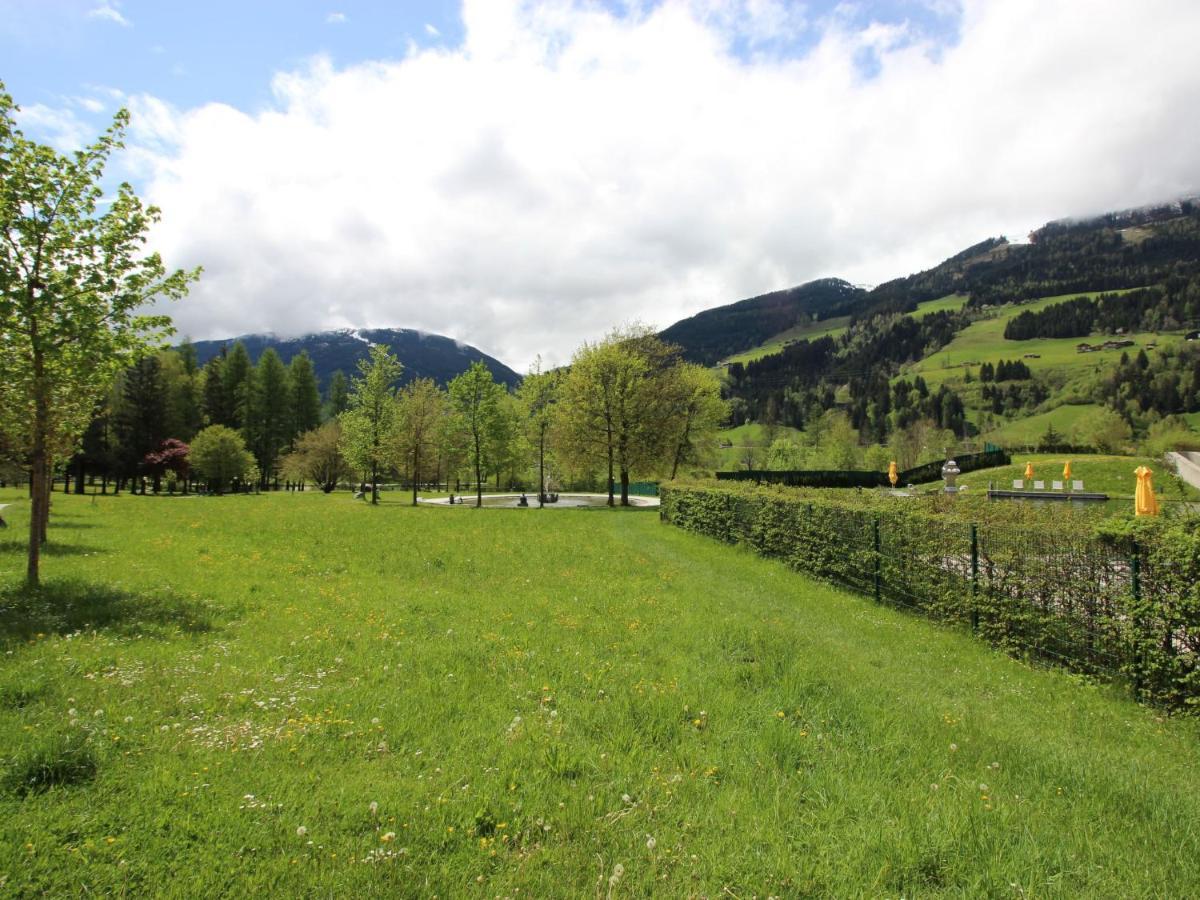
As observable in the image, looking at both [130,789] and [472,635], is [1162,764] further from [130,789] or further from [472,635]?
[130,789]

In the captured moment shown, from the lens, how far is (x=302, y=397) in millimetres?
95250

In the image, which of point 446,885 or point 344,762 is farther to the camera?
point 344,762

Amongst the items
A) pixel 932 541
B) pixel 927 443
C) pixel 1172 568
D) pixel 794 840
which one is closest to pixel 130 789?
pixel 794 840

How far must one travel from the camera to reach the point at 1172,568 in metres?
7.53

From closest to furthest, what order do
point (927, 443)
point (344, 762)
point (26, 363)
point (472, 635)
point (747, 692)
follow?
point (344, 762), point (747, 692), point (472, 635), point (26, 363), point (927, 443)

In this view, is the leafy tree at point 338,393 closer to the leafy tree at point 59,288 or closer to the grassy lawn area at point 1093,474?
the grassy lawn area at point 1093,474

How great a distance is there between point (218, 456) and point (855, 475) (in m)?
71.9

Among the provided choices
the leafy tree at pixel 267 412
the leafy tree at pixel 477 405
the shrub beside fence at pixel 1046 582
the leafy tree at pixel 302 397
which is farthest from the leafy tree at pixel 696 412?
the leafy tree at pixel 302 397

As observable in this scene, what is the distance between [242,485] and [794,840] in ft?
271

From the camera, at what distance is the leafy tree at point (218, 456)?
6097cm

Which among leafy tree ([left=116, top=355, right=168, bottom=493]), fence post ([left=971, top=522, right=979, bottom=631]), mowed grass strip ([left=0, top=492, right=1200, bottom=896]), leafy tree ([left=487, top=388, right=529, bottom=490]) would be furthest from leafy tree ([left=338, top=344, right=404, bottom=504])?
fence post ([left=971, top=522, right=979, bottom=631])

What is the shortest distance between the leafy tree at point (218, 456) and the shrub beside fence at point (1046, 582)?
64.3m

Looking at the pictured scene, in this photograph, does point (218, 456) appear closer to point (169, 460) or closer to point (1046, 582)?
point (169, 460)

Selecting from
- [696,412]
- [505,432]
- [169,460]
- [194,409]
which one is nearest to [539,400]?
[505,432]
